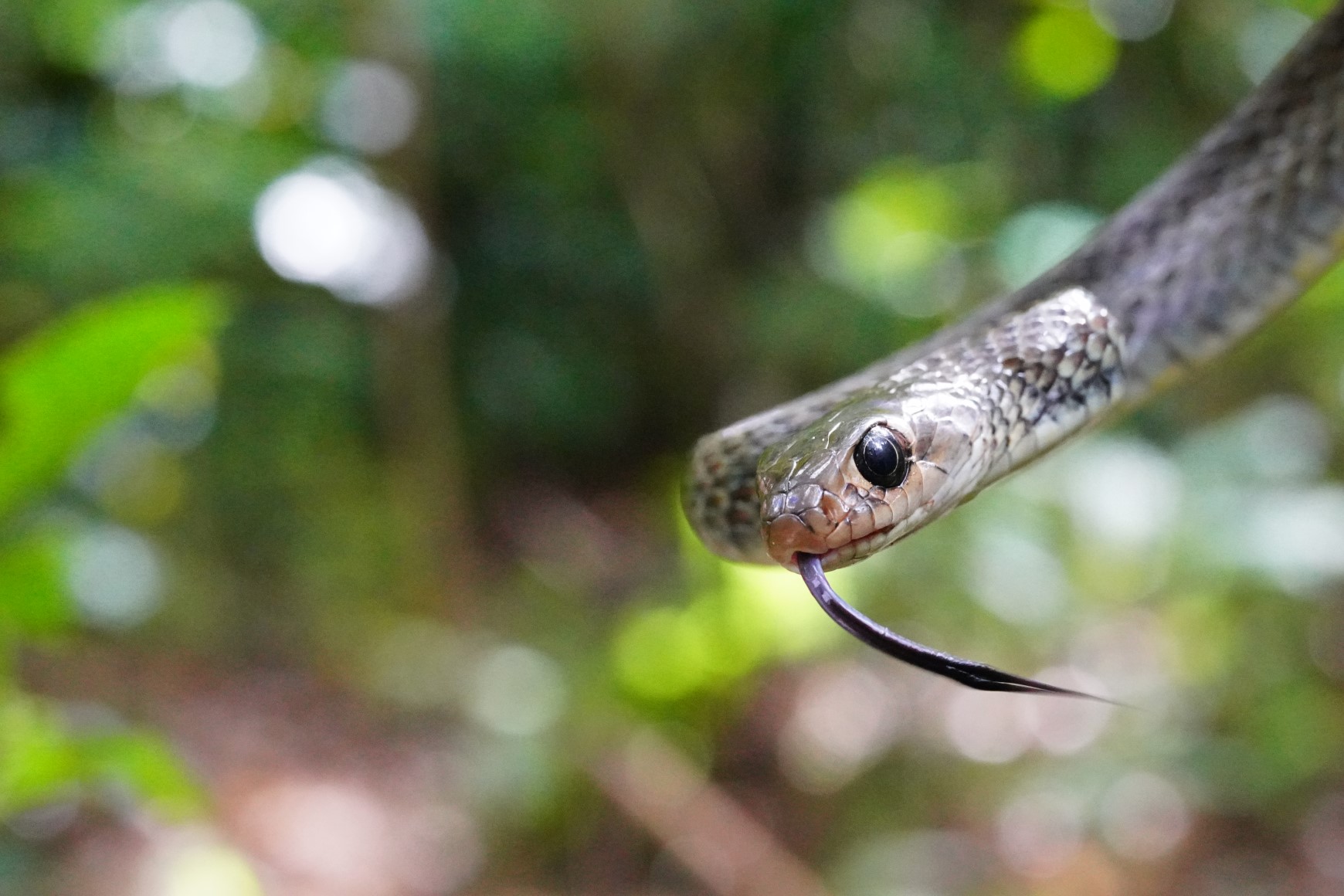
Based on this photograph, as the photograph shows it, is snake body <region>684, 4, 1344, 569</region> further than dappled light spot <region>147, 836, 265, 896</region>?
No

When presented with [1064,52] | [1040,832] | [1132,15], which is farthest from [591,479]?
[1064,52]

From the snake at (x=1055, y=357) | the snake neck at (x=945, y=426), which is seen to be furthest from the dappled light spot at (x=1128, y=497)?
the snake neck at (x=945, y=426)

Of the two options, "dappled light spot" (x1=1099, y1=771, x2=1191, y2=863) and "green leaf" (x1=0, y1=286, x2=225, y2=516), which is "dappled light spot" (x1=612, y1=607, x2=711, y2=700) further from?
"green leaf" (x1=0, y1=286, x2=225, y2=516)

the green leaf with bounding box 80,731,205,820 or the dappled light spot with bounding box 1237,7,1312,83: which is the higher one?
the dappled light spot with bounding box 1237,7,1312,83

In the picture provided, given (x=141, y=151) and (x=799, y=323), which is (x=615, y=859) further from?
(x=141, y=151)

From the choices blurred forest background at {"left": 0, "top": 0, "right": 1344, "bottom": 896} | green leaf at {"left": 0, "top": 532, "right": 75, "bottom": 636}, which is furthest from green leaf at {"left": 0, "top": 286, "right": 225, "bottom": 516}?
green leaf at {"left": 0, "top": 532, "right": 75, "bottom": 636}
